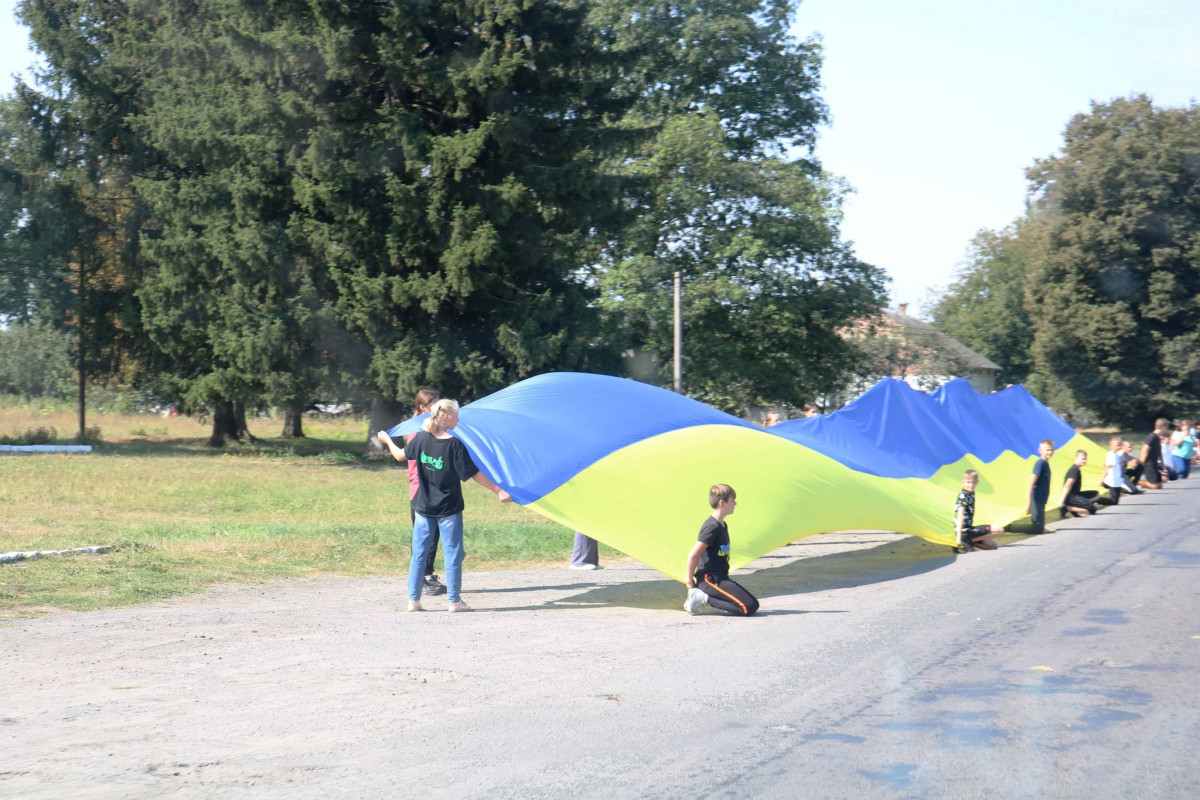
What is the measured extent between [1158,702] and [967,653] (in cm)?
161

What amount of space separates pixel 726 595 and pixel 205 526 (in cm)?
942

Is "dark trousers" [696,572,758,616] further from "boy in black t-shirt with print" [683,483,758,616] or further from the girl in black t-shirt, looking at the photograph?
the girl in black t-shirt

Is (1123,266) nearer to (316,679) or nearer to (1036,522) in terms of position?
(1036,522)

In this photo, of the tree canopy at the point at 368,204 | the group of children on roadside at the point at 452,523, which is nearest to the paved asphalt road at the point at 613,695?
the group of children on roadside at the point at 452,523

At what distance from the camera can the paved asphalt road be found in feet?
17.5

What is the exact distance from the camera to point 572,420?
1301 centimetres

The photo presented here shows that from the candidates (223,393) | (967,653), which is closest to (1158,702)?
(967,653)

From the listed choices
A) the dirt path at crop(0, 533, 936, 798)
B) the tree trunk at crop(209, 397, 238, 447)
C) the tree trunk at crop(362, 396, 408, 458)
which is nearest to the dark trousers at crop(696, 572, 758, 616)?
the dirt path at crop(0, 533, 936, 798)

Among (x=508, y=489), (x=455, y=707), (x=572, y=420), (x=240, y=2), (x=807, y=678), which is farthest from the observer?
(x=240, y=2)

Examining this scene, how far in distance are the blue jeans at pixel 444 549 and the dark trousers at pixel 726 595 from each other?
2150 mm

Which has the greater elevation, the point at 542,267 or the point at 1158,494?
the point at 542,267

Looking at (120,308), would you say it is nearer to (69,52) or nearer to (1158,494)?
(69,52)

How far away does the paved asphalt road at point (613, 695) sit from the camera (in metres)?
5.32

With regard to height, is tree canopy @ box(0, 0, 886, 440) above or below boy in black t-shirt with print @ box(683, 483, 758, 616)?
above
